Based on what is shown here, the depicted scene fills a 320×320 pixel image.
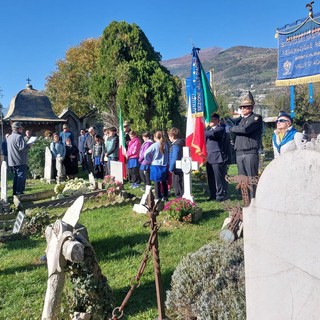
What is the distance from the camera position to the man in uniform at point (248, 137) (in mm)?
6801

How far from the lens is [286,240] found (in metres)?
2.31

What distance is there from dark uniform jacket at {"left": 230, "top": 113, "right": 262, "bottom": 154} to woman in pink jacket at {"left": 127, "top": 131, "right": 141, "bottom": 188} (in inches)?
176

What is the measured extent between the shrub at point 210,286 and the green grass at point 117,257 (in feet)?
1.82

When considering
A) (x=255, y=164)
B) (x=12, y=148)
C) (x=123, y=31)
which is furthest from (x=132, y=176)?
(x=123, y=31)

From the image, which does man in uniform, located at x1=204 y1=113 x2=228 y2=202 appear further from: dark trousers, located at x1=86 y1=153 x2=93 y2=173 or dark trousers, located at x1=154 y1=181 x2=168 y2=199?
dark trousers, located at x1=86 y1=153 x2=93 y2=173

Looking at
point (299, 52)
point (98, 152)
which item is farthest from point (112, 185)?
point (299, 52)

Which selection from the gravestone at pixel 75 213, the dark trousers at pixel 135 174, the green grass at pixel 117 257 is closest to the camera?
the gravestone at pixel 75 213

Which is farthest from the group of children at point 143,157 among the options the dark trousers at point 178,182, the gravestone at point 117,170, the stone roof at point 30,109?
the stone roof at point 30,109

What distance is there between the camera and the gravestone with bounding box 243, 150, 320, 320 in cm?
218

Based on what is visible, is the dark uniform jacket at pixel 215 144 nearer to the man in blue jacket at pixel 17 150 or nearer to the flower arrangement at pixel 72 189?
the flower arrangement at pixel 72 189

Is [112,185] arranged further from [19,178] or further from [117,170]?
[19,178]

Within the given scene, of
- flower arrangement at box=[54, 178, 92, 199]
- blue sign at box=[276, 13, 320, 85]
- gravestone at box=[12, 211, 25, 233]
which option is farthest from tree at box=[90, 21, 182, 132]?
gravestone at box=[12, 211, 25, 233]

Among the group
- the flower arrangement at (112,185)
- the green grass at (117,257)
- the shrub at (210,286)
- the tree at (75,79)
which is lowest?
the green grass at (117,257)

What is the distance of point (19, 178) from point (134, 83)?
10769mm
